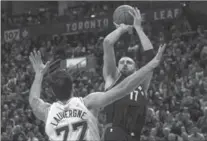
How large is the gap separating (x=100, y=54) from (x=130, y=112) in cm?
1346

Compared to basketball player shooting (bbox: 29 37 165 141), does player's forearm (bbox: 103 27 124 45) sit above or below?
above

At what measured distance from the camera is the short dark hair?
4.78 metres

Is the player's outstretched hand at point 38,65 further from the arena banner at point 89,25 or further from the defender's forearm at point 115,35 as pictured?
the arena banner at point 89,25

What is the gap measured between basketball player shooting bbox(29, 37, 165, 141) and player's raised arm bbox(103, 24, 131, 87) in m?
1.13

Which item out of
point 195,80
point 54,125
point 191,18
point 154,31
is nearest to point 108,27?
point 154,31

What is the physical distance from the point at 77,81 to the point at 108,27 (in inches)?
170

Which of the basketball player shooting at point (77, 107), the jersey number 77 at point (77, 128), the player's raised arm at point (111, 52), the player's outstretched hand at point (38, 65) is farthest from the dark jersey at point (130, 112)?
the jersey number 77 at point (77, 128)

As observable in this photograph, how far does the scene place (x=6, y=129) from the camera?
17281mm

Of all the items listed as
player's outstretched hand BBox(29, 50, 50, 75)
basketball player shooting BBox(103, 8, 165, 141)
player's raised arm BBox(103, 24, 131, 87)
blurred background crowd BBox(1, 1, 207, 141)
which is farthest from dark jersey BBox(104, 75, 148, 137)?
blurred background crowd BBox(1, 1, 207, 141)

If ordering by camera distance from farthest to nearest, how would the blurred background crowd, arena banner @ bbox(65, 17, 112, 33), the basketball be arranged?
arena banner @ bbox(65, 17, 112, 33) < the blurred background crowd < the basketball

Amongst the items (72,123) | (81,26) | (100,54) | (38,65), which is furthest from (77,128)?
(81,26)

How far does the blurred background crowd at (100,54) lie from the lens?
1337cm

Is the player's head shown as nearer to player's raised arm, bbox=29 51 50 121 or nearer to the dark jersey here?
the dark jersey

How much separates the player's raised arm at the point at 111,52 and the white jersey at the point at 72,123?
4.51ft
